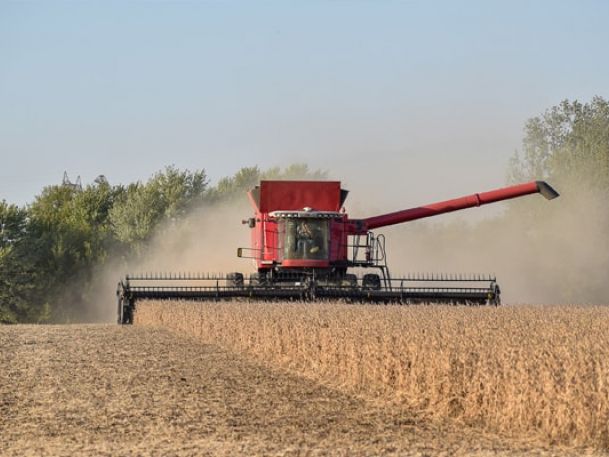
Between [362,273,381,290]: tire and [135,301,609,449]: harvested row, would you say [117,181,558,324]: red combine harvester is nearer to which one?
[362,273,381,290]: tire

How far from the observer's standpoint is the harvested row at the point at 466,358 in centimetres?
1062

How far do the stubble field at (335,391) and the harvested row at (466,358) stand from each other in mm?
19

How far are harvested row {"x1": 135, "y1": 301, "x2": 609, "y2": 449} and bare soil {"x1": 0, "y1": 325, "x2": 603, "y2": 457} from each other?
0.31 metres

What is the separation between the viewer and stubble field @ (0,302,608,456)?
10.6 meters

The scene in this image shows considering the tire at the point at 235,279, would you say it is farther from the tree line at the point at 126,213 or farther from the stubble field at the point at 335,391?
the tree line at the point at 126,213

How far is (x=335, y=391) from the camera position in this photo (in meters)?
14.4

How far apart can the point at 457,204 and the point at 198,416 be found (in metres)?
18.9

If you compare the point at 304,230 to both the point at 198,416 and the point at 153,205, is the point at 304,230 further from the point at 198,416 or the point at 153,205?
the point at 153,205

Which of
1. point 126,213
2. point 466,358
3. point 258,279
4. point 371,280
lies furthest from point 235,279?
point 126,213

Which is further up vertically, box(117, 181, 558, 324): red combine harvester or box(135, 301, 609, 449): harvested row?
box(117, 181, 558, 324): red combine harvester

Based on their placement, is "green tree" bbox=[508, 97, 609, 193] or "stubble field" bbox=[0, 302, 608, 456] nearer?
"stubble field" bbox=[0, 302, 608, 456]

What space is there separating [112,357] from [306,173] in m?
46.3

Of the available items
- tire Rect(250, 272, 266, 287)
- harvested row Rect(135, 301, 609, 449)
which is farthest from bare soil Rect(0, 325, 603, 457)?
tire Rect(250, 272, 266, 287)

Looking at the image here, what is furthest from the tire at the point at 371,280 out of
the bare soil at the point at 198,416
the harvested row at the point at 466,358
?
the bare soil at the point at 198,416
